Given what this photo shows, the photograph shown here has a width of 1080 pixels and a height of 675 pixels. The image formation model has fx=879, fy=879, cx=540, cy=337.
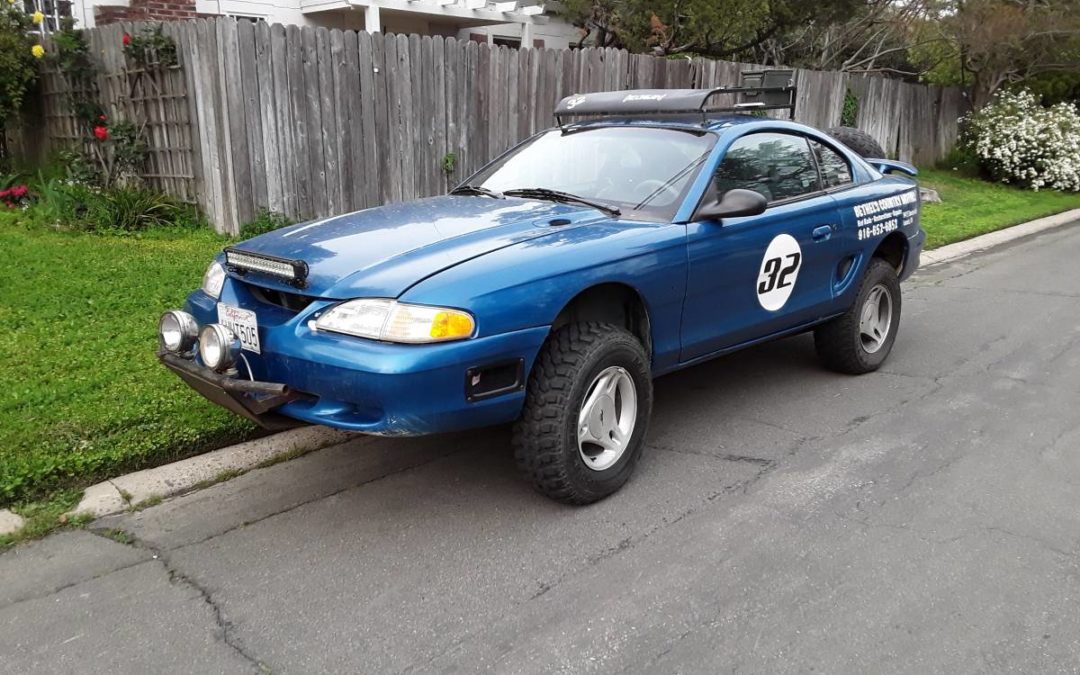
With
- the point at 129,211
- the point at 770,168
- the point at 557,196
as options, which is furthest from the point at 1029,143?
the point at 129,211

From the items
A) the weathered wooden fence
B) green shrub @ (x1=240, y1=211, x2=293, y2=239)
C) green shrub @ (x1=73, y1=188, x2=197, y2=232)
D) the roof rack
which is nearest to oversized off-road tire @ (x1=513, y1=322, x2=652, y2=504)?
the roof rack

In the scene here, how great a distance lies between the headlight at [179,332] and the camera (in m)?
3.71

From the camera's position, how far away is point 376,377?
313cm

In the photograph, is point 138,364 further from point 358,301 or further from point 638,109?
point 638,109

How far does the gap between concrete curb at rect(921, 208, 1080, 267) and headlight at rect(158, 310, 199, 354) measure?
8.28m

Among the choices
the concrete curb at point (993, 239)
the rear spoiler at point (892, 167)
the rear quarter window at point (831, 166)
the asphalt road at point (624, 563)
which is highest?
the rear quarter window at point (831, 166)

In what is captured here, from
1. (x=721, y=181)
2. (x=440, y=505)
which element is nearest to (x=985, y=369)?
(x=721, y=181)

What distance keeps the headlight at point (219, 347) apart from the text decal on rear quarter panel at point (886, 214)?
364 centimetres

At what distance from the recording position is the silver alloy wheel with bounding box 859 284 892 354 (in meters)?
5.64

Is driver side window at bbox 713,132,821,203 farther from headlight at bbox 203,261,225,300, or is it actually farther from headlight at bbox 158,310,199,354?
headlight at bbox 158,310,199,354

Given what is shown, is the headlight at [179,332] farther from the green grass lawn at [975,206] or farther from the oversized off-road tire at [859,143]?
the green grass lawn at [975,206]

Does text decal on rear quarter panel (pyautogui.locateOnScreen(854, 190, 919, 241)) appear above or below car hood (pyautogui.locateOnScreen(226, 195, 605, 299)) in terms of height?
below

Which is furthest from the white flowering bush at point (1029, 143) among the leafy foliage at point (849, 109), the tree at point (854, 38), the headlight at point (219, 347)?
the headlight at point (219, 347)

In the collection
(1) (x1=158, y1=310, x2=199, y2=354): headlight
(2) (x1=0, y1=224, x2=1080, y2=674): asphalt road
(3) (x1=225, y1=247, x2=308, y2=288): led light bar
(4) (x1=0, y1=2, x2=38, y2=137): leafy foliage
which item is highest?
(4) (x1=0, y1=2, x2=38, y2=137): leafy foliage
